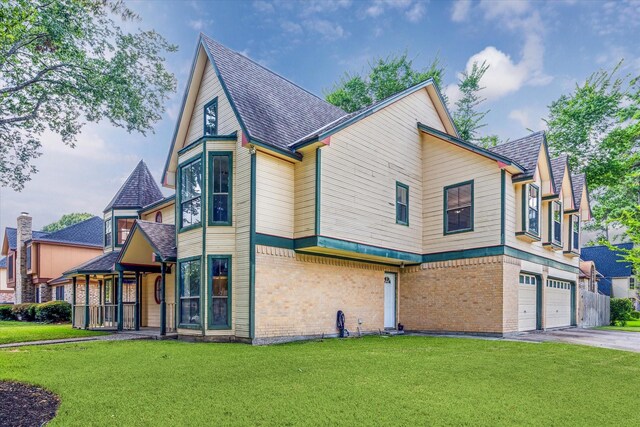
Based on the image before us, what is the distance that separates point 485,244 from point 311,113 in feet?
27.1

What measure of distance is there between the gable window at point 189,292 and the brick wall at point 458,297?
26.9ft

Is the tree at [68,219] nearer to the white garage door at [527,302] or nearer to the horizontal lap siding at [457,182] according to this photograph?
the horizontal lap siding at [457,182]

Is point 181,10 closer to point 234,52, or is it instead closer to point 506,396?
point 234,52

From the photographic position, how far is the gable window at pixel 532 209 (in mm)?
14469

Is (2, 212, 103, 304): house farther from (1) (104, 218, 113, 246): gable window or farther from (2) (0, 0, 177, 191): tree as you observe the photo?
(2) (0, 0, 177, 191): tree

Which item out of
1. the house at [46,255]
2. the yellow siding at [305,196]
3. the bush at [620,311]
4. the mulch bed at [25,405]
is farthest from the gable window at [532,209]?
the house at [46,255]

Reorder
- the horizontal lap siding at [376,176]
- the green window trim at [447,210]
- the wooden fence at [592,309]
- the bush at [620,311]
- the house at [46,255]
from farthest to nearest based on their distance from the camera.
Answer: the house at [46,255] → the bush at [620,311] → the wooden fence at [592,309] → the green window trim at [447,210] → the horizontal lap siding at [376,176]

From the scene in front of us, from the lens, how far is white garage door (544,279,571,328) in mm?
17391

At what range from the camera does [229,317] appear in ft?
39.1

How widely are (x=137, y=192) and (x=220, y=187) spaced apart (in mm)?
10349

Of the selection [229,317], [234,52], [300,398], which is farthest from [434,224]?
[300,398]

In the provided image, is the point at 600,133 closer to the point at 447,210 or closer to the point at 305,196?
the point at 447,210

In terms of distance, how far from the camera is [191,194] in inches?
519

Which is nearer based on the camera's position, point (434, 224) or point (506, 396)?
point (506, 396)
